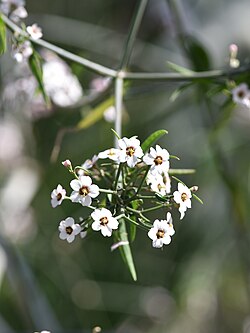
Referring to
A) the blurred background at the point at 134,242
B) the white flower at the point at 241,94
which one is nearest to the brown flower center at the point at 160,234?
the white flower at the point at 241,94

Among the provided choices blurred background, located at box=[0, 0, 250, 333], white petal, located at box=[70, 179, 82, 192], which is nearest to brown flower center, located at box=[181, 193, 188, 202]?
white petal, located at box=[70, 179, 82, 192]

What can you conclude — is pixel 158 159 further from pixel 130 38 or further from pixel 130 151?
pixel 130 38

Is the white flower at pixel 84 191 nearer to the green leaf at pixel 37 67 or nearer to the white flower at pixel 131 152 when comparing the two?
the white flower at pixel 131 152

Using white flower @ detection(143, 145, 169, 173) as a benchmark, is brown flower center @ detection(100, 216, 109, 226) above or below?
below

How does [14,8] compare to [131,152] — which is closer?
[131,152]

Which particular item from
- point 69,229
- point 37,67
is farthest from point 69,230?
point 37,67

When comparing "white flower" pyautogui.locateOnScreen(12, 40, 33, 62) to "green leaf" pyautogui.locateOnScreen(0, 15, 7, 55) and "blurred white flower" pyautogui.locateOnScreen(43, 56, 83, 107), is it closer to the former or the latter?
"green leaf" pyautogui.locateOnScreen(0, 15, 7, 55)
